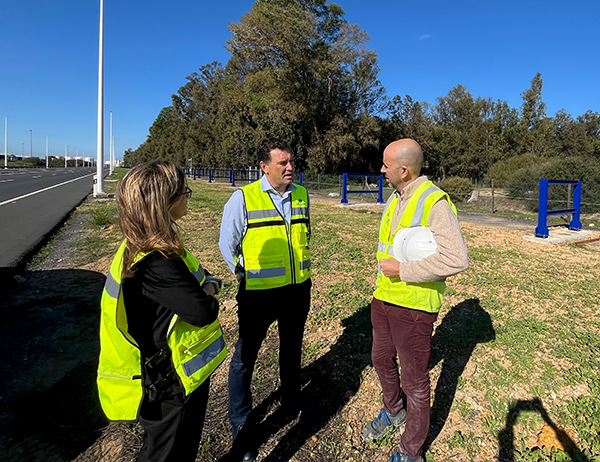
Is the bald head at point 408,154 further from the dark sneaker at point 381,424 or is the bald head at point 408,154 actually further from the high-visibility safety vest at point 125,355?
the dark sneaker at point 381,424

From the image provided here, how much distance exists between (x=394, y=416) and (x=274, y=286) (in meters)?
1.18

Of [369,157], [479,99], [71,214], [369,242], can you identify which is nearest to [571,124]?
Result: [479,99]

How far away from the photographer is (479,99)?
2192 inches

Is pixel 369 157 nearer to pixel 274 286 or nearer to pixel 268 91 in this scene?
pixel 268 91

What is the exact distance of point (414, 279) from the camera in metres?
1.94

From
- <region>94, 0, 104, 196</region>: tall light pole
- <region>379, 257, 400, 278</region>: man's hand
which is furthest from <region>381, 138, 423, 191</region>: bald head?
<region>94, 0, 104, 196</region>: tall light pole

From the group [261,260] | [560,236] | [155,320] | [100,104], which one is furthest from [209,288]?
[100,104]

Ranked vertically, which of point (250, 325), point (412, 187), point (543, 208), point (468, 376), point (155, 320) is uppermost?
point (412, 187)

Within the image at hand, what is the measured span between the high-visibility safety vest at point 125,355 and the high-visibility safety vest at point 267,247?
70 cm

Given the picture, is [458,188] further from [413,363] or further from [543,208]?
[413,363]

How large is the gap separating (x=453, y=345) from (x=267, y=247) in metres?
2.21

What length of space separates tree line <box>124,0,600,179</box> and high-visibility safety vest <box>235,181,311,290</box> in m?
28.4

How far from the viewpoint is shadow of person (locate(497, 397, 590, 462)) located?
228cm

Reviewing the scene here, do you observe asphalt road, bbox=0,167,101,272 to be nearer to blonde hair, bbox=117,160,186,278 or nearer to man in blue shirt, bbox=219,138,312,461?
man in blue shirt, bbox=219,138,312,461
